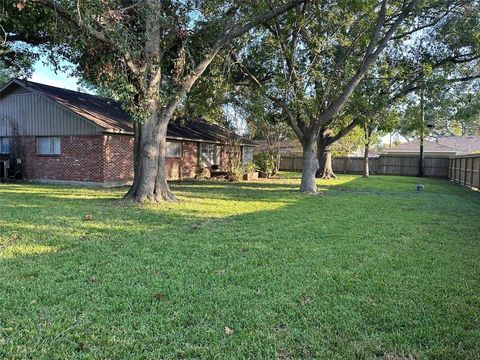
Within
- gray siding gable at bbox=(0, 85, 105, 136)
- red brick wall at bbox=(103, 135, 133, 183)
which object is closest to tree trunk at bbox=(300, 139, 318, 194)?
red brick wall at bbox=(103, 135, 133, 183)

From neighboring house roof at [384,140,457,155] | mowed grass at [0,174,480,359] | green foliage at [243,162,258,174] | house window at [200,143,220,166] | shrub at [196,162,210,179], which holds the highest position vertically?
neighboring house roof at [384,140,457,155]

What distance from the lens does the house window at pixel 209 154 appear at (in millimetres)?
22295

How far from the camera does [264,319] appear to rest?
3.26m

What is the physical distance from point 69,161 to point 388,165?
79.8ft

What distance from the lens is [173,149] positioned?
19.5 meters

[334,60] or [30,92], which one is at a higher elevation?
[334,60]

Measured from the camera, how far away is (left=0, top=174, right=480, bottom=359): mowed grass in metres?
2.84

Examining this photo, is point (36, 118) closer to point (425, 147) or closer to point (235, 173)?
point (235, 173)

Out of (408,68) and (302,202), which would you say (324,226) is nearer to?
(302,202)

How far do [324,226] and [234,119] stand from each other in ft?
48.5

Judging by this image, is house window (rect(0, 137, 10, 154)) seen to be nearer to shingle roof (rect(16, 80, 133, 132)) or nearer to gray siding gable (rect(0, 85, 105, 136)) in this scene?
gray siding gable (rect(0, 85, 105, 136))

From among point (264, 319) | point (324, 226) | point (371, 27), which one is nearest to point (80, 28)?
point (324, 226)

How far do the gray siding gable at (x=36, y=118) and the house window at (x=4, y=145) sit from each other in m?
0.31

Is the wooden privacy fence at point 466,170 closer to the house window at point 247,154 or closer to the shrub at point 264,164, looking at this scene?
the shrub at point 264,164
